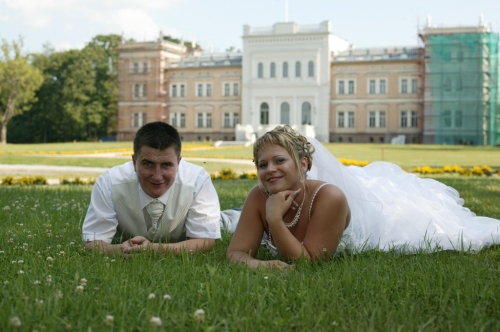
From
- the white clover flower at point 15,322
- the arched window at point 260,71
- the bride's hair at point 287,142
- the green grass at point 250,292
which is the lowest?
the green grass at point 250,292

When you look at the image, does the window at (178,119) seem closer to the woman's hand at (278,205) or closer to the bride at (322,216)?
the bride at (322,216)

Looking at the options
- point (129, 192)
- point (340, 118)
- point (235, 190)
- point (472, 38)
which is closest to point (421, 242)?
point (129, 192)

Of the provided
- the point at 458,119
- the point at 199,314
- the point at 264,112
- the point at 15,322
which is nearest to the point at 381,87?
the point at 458,119

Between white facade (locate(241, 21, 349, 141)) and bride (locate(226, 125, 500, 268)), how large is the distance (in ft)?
144

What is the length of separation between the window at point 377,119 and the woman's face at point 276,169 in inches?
Answer: 1797

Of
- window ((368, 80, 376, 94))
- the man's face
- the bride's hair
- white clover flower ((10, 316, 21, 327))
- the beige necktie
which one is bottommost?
white clover flower ((10, 316, 21, 327))

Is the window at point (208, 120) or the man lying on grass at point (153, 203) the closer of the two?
the man lying on grass at point (153, 203)

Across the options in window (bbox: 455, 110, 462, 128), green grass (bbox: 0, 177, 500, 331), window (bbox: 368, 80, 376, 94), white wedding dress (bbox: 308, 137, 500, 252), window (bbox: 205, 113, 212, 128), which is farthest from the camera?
window (bbox: 205, 113, 212, 128)

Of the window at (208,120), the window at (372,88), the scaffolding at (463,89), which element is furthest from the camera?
the window at (208,120)

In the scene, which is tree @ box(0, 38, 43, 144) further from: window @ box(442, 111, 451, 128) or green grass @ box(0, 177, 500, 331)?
green grass @ box(0, 177, 500, 331)

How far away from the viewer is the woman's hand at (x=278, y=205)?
3162mm

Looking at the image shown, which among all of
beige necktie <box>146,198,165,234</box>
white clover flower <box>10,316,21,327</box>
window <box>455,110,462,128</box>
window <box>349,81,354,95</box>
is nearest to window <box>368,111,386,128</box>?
window <box>349,81,354,95</box>

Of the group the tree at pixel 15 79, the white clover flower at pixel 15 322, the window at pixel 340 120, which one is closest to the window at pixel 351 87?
the window at pixel 340 120

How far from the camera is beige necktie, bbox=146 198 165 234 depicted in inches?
141
